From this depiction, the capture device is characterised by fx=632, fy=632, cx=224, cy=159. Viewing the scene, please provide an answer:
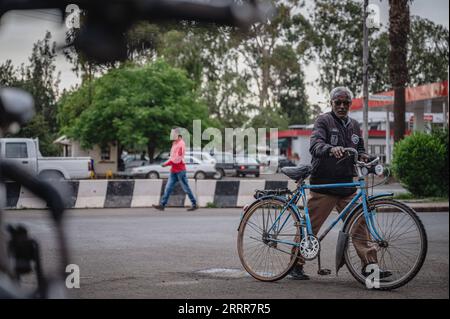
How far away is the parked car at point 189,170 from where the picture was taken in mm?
32781

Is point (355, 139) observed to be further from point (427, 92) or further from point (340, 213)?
point (427, 92)

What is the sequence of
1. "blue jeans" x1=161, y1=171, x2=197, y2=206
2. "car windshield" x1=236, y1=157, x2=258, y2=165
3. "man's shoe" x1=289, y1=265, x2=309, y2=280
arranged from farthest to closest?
"car windshield" x1=236, y1=157, x2=258, y2=165, "blue jeans" x1=161, y1=171, x2=197, y2=206, "man's shoe" x1=289, y1=265, x2=309, y2=280

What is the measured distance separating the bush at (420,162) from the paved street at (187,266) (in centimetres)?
375

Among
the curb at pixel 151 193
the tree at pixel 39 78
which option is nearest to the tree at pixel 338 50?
the tree at pixel 39 78

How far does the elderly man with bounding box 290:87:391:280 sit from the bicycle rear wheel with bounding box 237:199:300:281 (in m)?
0.16

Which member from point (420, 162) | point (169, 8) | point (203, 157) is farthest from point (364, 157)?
point (203, 157)

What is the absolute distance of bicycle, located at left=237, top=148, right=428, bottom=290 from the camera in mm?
4645

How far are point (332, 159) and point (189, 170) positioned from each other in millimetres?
29179

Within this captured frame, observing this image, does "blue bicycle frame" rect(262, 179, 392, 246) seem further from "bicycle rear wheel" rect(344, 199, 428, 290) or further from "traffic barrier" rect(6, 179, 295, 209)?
"traffic barrier" rect(6, 179, 295, 209)

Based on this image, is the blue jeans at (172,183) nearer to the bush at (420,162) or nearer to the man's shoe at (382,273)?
the bush at (420,162)

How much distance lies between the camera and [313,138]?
16.9 ft

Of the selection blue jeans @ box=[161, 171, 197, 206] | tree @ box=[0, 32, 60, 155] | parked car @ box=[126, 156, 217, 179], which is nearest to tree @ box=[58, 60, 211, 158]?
parked car @ box=[126, 156, 217, 179]

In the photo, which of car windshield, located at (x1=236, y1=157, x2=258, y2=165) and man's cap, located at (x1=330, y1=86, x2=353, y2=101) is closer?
man's cap, located at (x1=330, y1=86, x2=353, y2=101)
